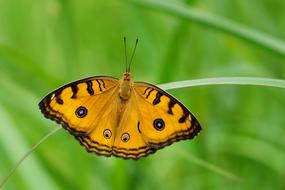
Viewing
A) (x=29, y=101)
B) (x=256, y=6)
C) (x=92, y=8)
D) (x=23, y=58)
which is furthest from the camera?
(x=92, y=8)

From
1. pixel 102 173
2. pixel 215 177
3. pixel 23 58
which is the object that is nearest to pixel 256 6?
pixel 215 177

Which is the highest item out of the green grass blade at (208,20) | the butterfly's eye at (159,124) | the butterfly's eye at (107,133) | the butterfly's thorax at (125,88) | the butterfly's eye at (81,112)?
the green grass blade at (208,20)

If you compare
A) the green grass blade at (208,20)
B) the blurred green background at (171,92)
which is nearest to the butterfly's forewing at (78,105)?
the blurred green background at (171,92)

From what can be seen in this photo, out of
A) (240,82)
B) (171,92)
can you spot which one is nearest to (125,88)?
(240,82)

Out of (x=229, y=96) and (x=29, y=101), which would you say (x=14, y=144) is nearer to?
(x=29, y=101)

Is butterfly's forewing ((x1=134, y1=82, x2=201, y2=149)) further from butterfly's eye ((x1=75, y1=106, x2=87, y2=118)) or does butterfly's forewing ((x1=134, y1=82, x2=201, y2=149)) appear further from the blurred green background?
the blurred green background

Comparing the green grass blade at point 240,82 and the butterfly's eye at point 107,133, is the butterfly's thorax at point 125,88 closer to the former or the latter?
the butterfly's eye at point 107,133

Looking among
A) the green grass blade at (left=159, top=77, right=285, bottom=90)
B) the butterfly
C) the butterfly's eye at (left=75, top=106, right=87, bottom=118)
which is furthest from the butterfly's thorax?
the green grass blade at (left=159, top=77, right=285, bottom=90)
